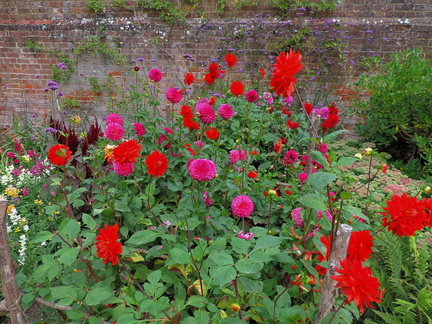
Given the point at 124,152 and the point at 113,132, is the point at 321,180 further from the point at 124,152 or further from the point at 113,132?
the point at 113,132

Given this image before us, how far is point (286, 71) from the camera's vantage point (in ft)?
2.95

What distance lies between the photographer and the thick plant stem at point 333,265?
0.76 meters

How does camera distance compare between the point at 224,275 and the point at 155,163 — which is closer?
the point at 224,275

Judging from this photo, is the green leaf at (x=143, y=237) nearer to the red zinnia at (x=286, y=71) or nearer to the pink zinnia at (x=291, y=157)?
the red zinnia at (x=286, y=71)

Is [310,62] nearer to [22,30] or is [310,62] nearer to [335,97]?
[335,97]

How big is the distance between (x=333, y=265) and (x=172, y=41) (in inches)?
162

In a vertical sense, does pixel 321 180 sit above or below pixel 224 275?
above

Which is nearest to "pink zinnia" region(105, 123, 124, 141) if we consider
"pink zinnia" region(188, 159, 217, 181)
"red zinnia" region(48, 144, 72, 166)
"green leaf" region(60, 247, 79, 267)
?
"red zinnia" region(48, 144, 72, 166)

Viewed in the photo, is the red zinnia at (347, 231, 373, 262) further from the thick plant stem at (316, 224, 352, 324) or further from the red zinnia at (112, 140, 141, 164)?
the red zinnia at (112, 140, 141, 164)

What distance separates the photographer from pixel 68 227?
1.02 meters

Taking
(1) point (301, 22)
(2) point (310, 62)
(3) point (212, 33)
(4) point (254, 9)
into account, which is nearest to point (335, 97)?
(2) point (310, 62)

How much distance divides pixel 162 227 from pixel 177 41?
3.73 m

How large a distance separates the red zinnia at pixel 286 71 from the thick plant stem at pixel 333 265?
1.50ft

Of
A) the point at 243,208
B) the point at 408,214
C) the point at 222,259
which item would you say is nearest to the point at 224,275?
the point at 222,259
